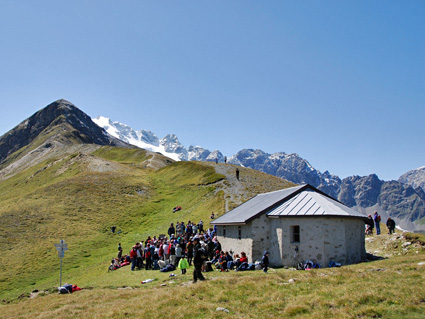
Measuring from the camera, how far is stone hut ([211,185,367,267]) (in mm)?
24703

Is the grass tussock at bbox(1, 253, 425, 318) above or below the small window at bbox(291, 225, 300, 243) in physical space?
below

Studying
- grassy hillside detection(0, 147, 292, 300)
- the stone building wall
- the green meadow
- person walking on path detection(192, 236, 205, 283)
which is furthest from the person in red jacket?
person walking on path detection(192, 236, 205, 283)

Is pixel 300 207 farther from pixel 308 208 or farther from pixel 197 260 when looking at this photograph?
pixel 197 260

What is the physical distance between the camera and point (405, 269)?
1636 centimetres

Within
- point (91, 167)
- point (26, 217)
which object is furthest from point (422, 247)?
point (91, 167)

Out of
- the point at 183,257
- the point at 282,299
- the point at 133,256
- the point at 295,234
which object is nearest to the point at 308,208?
the point at 295,234

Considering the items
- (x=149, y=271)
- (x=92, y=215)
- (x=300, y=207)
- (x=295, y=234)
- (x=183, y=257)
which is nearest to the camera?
(x=183, y=257)

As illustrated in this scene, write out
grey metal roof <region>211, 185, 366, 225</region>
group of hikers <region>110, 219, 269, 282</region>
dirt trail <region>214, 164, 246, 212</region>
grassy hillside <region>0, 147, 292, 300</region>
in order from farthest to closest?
1. dirt trail <region>214, 164, 246, 212</region>
2. grassy hillside <region>0, 147, 292, 300</region>
3. grey metal roof <region>211, 185, 366, 225</region>
4. group of hikers <region>110, 219, 269, 282</region>

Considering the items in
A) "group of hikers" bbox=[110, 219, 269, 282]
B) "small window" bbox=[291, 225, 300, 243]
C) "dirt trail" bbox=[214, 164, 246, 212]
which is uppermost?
"dirt trail" bbox=[214, 164, 246, 212]

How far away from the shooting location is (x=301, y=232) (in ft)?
83.2

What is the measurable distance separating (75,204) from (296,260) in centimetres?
5011

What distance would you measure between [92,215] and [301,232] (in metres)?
45.0

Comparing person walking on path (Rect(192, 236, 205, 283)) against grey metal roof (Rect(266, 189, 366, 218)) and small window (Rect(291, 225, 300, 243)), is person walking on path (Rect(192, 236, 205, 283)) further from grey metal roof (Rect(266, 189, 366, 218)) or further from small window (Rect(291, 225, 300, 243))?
grey metal roof (Rect(266, 189, 366, 218))

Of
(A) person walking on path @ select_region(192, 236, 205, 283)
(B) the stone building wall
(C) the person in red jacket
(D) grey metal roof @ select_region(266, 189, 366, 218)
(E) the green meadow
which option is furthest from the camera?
(C) the person in red jacket
